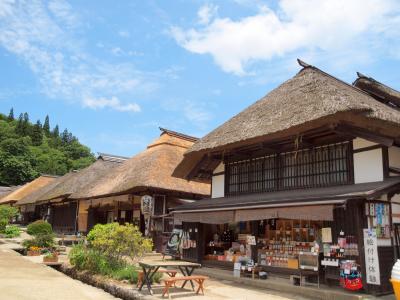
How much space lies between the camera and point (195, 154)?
14930 mm

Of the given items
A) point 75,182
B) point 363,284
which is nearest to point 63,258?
point 363,284

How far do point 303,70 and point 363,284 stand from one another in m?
8.17

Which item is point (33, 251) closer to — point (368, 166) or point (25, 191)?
point (368, 166)

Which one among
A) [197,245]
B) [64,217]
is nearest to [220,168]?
[197,245]

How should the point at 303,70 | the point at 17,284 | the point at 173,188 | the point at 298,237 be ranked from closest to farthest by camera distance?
the point at 17,284, the point at 298,237, the point at 303,70, the point at 173,188

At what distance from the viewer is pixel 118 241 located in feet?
39.6

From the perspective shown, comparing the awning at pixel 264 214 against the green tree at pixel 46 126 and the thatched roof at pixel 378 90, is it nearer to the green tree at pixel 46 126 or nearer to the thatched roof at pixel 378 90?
the thatched roof at pixel 378 90

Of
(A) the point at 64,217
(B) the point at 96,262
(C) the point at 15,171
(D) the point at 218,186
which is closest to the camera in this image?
(B) the point at 96,262

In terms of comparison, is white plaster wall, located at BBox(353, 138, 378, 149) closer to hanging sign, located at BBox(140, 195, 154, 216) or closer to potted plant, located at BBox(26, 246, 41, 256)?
hanging sign, located at BBox(140, 195, 154, 216)

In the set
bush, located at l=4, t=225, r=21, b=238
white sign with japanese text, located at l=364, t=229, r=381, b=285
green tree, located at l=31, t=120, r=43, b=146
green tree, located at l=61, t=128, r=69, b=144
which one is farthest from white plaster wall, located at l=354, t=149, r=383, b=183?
green tree, located at l=61, t=128, r=69, b=144

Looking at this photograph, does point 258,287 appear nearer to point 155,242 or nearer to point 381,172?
point 381,172

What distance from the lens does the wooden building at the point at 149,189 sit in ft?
62.9

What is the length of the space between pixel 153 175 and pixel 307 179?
9.57 metres

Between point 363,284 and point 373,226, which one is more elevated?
point 373,226
